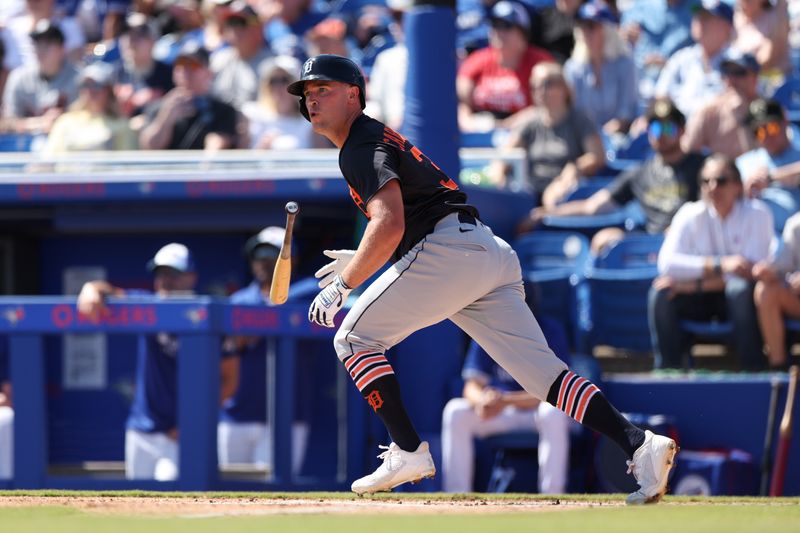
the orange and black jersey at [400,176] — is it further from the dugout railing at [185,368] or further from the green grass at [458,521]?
the dugout railing at [185,368]

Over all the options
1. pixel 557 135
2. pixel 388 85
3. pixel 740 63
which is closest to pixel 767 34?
pixel 740 63

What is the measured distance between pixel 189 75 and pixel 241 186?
1.52 metres

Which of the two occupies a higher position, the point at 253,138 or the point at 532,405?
the point at 253,138

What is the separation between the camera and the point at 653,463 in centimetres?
496

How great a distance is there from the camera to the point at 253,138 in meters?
9.52

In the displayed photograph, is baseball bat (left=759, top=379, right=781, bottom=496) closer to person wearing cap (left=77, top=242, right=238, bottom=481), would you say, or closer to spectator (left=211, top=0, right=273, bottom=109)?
person wearing cap (left=77, top=242, right=238, bottom=481)

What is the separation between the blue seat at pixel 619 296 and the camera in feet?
27.8

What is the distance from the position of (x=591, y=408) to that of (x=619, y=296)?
353 centimetres

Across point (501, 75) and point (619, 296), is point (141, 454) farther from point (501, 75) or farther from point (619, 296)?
point (501, 75)

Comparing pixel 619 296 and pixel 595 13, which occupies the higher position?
pixel 595 13

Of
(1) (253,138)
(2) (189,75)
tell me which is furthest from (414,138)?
(2) (189,75)

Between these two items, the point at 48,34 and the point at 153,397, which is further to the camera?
the point at 48,34

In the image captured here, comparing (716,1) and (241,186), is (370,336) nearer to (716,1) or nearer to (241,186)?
(241,186)

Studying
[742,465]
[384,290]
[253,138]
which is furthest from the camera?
[253,138]
